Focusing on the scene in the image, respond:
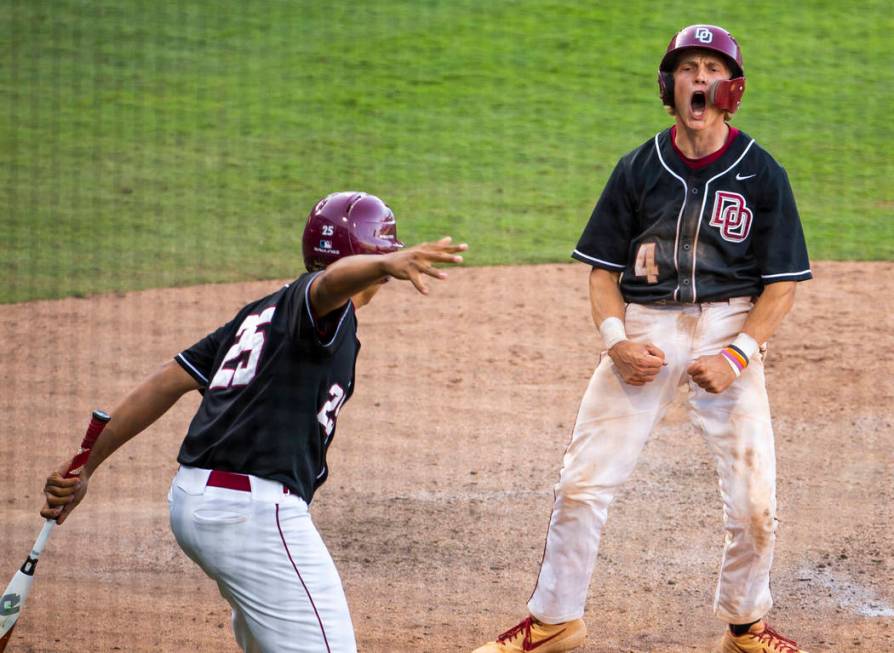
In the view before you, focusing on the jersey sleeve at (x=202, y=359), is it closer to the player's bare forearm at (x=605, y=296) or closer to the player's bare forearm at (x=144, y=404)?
the player's bare forearm at (x=144, y=404)

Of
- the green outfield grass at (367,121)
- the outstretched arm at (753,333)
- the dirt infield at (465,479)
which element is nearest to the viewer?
the outstretched arm at (753,333)

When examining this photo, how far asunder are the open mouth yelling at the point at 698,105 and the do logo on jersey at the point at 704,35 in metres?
0.18

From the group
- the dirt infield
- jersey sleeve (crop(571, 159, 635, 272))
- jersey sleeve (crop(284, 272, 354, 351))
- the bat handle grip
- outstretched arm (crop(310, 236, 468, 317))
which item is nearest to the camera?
outstretched arm (crop(310, 236, 468, 317))

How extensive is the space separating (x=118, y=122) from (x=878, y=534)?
8.52 metres

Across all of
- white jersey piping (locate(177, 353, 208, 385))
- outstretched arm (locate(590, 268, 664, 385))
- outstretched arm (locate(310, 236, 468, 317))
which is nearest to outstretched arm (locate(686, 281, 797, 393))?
outstretched arm (locate(590, 268, 664, 385))

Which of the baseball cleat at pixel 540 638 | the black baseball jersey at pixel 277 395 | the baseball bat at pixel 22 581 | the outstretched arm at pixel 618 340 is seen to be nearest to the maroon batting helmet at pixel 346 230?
the black baseball jersey at pixel 277 395

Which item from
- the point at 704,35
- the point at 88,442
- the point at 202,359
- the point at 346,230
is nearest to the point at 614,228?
the point at 704,35

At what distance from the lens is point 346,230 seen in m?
3.32

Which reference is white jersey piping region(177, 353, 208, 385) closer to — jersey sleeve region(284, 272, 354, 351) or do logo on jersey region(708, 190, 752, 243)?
jersey sleeve region(284, 272, 354, 351)

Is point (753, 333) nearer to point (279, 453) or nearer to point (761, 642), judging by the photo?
point (761, 642)

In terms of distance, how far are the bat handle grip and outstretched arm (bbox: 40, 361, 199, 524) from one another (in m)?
0.02

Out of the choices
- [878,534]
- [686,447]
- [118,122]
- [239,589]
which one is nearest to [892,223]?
[686,447]

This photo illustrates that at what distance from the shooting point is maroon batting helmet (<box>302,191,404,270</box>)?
3.32 m

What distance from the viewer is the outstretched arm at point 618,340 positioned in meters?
3.95
